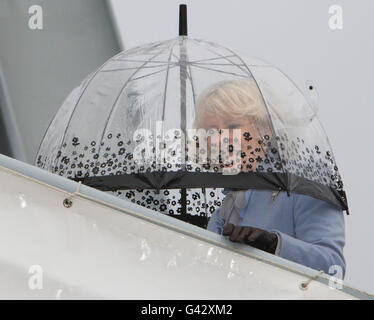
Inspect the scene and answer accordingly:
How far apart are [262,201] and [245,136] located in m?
0.17

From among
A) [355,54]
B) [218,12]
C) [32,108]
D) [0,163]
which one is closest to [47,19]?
[32,108]

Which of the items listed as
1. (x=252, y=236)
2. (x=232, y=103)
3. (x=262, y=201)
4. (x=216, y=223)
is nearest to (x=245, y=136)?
(x=232, y=103)

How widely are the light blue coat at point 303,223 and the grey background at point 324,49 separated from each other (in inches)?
67.3

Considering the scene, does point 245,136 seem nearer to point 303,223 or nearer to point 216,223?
point 303,223

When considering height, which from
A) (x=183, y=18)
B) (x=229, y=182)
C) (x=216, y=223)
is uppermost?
(x=183, y=18)

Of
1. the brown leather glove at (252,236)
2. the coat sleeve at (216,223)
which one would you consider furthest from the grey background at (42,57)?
the brown leather glove at (252,236)

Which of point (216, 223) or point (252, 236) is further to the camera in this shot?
point (216, 223)

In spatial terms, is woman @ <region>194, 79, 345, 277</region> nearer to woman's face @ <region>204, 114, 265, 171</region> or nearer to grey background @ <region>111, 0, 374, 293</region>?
woman's face @ <region>204, 114, 265, 171</region>

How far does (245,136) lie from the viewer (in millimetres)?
1802

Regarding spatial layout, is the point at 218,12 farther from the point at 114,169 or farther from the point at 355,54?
the point at 114,169

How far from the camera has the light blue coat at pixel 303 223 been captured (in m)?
1.63

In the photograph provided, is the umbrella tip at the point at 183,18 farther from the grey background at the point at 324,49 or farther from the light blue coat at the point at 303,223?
the grey background at the point at 324,49
